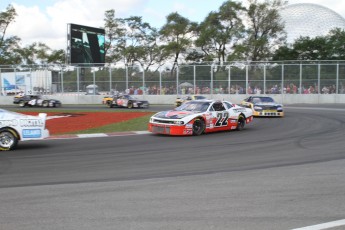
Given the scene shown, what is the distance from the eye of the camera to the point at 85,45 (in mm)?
43344

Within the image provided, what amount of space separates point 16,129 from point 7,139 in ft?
1.12

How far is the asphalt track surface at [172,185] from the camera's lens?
5117 millimetres

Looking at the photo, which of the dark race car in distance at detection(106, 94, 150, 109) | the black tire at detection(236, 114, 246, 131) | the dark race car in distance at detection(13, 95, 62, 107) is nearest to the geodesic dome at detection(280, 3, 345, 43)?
the dark race car in distance at detection(106, 94, 150, 109)

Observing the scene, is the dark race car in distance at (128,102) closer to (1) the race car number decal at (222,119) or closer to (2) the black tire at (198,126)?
(1) the race car number decal at (222,119)

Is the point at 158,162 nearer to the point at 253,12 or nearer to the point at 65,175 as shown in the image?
the point at 65,175

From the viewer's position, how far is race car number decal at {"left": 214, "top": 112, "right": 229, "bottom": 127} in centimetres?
1580

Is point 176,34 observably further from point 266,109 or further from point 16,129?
point 16,129

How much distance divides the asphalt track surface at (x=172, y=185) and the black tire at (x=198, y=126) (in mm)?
2251

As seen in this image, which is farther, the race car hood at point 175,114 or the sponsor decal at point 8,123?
the race car hood at point 175,114

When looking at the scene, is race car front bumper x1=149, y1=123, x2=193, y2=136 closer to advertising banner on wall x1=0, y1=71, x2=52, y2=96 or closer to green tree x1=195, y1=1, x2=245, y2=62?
advertising banner on wall x1=0, y1=71, x2=52, y2=96

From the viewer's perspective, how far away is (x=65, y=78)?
43.8 meters

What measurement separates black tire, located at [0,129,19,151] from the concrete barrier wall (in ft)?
101

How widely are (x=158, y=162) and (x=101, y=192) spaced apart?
2928 mm

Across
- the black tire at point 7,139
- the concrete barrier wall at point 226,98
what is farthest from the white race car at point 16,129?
the concrete barrier wall at point 226,98
